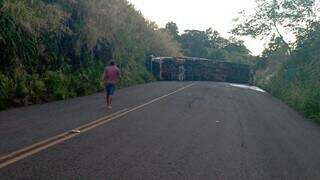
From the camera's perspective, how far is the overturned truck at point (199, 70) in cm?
5184

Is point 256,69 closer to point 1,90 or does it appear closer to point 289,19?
point 289,19

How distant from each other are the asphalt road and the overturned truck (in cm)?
3476

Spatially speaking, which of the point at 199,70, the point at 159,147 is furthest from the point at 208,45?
the point at 159,147

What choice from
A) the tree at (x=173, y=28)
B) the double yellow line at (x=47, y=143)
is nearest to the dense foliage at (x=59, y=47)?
the double yellow line at (x=47, y=143)

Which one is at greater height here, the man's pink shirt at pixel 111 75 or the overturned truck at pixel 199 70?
the man's pink shirt at pixel 111 75

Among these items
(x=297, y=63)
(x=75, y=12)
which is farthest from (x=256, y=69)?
(x=75, y=12)

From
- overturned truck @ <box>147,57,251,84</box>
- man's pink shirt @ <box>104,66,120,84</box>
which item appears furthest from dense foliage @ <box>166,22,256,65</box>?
man's pink shirt @ <box>104,66,120,84</box>

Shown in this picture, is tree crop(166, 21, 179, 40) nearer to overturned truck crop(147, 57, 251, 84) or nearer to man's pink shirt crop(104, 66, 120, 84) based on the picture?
overturned truck crop(147, 57, 251, 84)

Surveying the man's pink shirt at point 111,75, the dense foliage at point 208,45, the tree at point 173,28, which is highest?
the tree at point 173,28

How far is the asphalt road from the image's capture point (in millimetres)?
7887

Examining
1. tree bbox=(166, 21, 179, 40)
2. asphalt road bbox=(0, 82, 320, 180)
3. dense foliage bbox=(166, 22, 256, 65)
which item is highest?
tree bbox=(166, 21, 179, 40)

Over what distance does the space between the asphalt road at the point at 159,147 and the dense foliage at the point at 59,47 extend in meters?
3.16

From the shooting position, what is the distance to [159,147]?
10.2 metres

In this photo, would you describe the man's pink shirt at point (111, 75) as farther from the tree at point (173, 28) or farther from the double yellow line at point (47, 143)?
the tree at point (173, 28)
